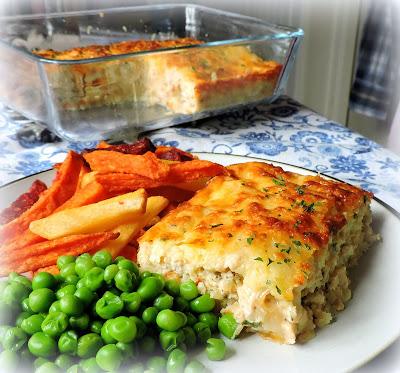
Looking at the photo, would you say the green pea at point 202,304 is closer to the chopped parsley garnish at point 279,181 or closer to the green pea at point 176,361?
the green pea at point 176,361

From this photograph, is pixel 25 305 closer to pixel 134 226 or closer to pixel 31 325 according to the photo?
pixel 31 325

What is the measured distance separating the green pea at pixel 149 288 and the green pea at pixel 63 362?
332 mm

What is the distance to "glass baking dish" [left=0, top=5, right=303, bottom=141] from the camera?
3.80 meters

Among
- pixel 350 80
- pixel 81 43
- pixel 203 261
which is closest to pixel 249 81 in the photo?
pixel 81 43

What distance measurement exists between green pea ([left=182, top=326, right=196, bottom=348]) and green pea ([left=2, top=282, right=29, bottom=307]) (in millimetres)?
629

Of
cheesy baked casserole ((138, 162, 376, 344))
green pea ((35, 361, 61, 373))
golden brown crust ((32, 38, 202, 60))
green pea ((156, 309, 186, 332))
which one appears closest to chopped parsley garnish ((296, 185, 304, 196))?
cheesy baked casserole ((138, 162, 376, 344))

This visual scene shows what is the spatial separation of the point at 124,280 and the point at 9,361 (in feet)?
1.52

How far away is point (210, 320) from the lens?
2117 mm

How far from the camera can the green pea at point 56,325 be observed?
192cm

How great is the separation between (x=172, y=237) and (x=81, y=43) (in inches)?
140

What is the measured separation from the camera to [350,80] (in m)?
7.80

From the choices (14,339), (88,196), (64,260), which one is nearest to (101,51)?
(88,196)

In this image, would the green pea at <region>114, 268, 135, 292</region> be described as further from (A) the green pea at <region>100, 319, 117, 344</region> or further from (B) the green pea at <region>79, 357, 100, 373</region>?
(B) the green pea at <region>79, 357, 100, 373</region>

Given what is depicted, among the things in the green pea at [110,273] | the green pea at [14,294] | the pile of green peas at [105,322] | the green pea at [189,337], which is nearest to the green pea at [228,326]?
the pile of green peas at [105,322]
